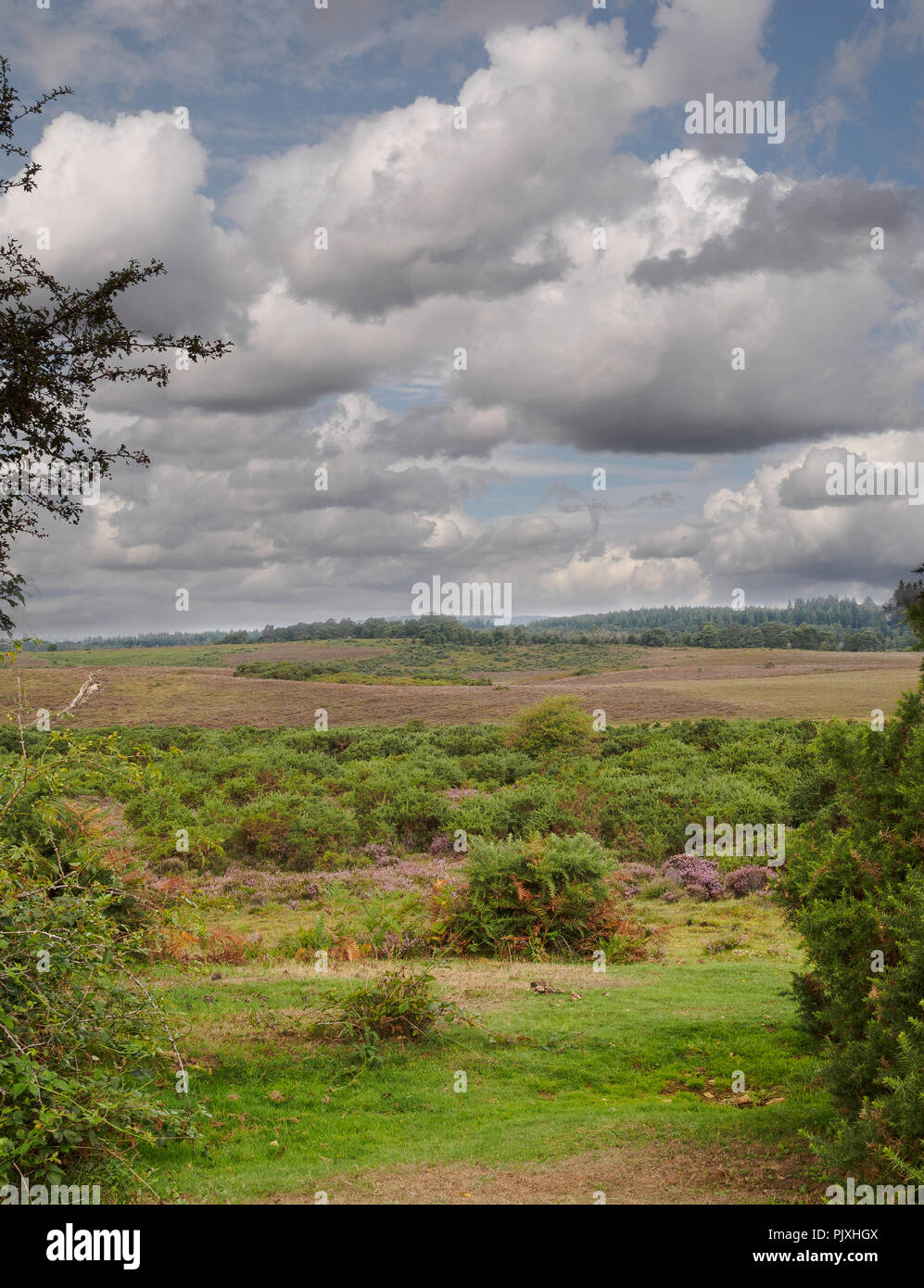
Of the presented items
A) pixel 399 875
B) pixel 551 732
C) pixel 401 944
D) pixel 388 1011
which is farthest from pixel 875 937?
pixel 551 732

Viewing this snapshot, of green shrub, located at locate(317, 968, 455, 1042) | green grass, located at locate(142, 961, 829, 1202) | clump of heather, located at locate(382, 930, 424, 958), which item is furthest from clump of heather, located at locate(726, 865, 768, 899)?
green shrub, located at locate(317, 968, 455, 1042)

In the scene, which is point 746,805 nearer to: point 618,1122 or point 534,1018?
point 534,1018

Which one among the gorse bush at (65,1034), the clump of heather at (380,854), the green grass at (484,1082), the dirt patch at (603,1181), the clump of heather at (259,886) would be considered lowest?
the clump of heather at (259,886)

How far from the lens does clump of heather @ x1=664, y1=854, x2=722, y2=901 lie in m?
22.0

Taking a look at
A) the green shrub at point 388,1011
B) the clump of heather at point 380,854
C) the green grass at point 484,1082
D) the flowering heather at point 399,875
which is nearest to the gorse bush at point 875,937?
the green grass at point 484,1082

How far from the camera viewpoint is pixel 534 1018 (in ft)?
39.3

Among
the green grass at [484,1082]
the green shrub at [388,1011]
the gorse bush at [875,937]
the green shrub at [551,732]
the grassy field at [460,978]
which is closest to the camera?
the gorse bush at [875,937]

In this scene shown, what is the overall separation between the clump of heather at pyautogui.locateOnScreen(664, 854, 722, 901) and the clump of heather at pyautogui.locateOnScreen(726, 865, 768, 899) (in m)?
0.28

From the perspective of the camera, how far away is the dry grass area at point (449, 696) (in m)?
48.8

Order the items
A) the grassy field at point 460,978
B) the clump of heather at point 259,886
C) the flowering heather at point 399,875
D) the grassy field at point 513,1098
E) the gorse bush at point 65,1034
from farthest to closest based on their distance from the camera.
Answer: the clump of heather at point 259,886, the flowering heather at point 399,875, the grassy field at point 460,978, the grassy field at point 513,1098, the gorse bush at point 65,1034

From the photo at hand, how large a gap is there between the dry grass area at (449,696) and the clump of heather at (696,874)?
22.0 meters

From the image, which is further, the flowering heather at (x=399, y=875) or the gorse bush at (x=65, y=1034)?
the flowering heather at (x=399, y=875)

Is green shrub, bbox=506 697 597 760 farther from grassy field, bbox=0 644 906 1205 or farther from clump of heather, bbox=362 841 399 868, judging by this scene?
clump of heather, bbox=362 841 399 868

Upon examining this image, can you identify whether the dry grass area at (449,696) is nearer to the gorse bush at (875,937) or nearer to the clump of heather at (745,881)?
the clump of heather at (745,881)
